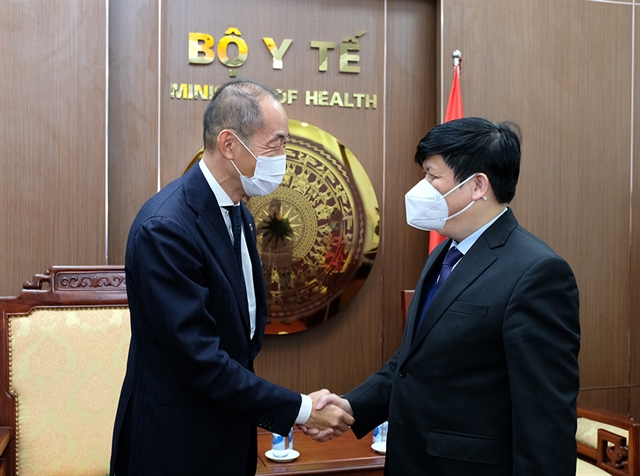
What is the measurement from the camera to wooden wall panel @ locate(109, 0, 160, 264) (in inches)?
121

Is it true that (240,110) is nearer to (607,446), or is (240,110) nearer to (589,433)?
(607,446)

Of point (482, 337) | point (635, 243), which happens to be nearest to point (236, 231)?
point (482, 337)

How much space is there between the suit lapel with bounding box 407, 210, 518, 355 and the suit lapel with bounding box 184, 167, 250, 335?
1.58ft

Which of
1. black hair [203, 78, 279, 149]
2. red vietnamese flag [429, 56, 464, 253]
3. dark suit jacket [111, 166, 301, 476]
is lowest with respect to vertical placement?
dark suit jacket [111, 166, 301, 476]

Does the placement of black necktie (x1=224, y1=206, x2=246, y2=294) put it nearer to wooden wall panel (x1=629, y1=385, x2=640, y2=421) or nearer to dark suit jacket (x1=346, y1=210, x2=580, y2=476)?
dark suit jacket (x1=346, y1=210, x2=580, y2=476)

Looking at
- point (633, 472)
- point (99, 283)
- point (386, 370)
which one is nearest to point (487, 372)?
point (386, 370)

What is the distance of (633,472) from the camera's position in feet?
8.29

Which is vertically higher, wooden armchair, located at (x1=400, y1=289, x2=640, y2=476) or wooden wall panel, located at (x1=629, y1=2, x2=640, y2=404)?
wooden wall panel, located at (x1=629, y1=2, x2=640, y2=404)

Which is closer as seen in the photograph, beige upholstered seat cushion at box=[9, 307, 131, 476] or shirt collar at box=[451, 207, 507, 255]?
shirt collar at box=[451, 207, 507, 255]

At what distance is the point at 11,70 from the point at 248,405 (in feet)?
6.30

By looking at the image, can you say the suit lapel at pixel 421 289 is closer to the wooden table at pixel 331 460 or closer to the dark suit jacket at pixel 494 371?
the dark suit jacket at pixel 494 371

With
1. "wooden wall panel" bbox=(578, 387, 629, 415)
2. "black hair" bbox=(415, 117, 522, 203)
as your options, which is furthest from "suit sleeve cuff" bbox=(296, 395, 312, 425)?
"wooden wall panel" bbox=(578, 387, 629, 415)

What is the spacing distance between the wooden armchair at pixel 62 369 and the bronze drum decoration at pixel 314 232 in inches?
32.8

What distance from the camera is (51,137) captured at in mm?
2854
